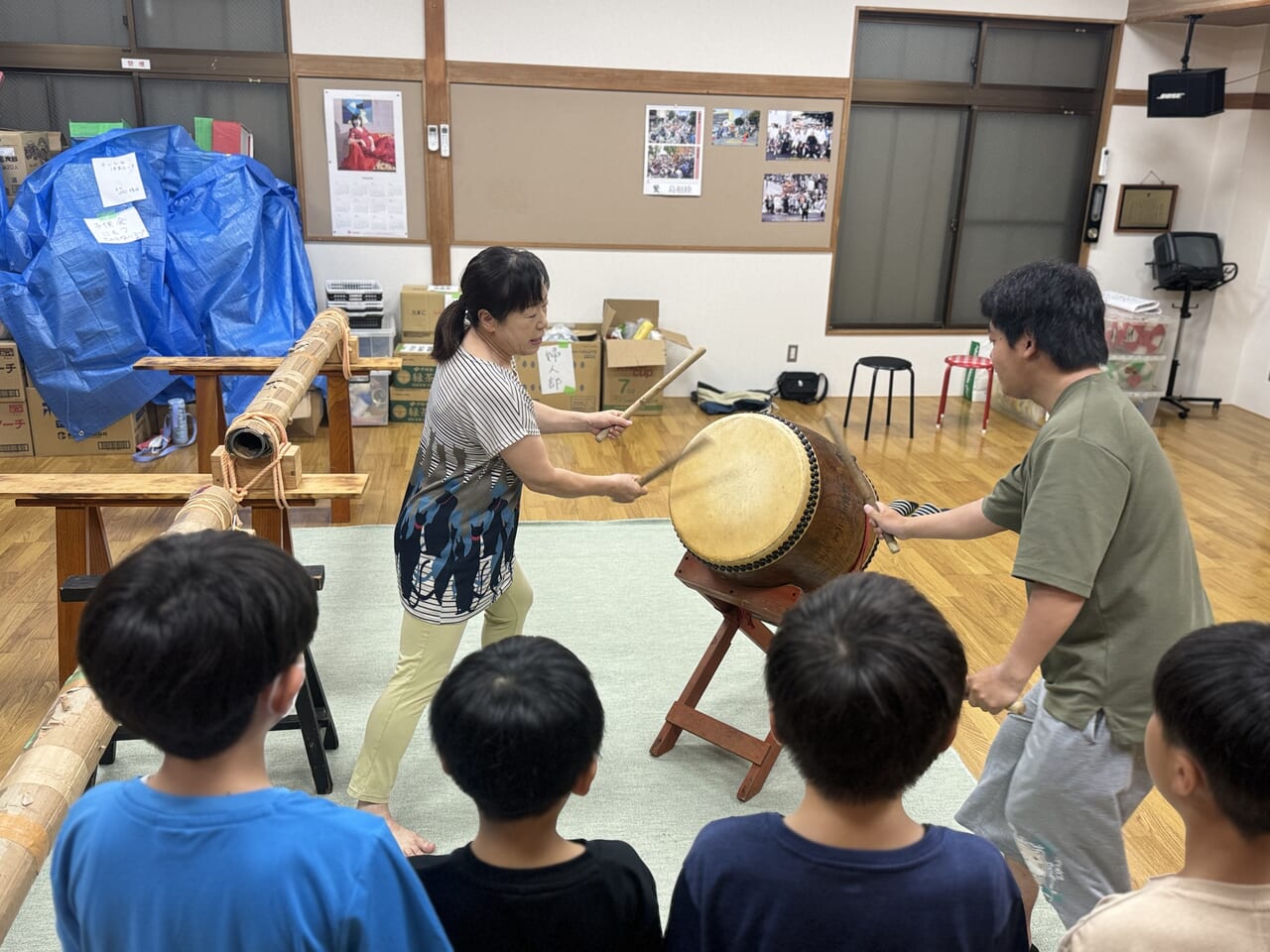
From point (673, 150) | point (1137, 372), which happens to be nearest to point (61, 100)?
point (673, 150)

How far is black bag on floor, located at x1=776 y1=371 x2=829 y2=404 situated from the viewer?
652cm

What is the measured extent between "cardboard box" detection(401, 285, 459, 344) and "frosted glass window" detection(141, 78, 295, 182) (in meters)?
1.00

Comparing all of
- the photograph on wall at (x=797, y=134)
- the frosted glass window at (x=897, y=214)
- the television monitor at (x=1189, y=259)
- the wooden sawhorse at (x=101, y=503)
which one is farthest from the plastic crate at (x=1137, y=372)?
the wooden sawhorse at (x=101, y=503)

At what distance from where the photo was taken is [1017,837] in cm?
183

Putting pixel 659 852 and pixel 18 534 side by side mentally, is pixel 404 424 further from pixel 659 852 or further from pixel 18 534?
pixel 659 852

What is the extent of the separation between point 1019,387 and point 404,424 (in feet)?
15.1

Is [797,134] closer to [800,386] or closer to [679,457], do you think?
[800,386]

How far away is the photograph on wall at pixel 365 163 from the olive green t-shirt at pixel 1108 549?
16.6 feet

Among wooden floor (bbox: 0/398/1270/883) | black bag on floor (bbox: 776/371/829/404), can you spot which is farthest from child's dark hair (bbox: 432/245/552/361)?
black bag on floor (bbox: 776/371/829/404)

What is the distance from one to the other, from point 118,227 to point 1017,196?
17.6ft

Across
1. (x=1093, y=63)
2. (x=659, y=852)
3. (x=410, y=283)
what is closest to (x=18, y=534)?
(x=410, y=283)

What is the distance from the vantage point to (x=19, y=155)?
525 centimetres

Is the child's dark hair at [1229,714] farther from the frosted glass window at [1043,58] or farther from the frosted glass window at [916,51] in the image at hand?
the frosted glass window at [1043,58]

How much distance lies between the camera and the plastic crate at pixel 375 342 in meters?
5.79
